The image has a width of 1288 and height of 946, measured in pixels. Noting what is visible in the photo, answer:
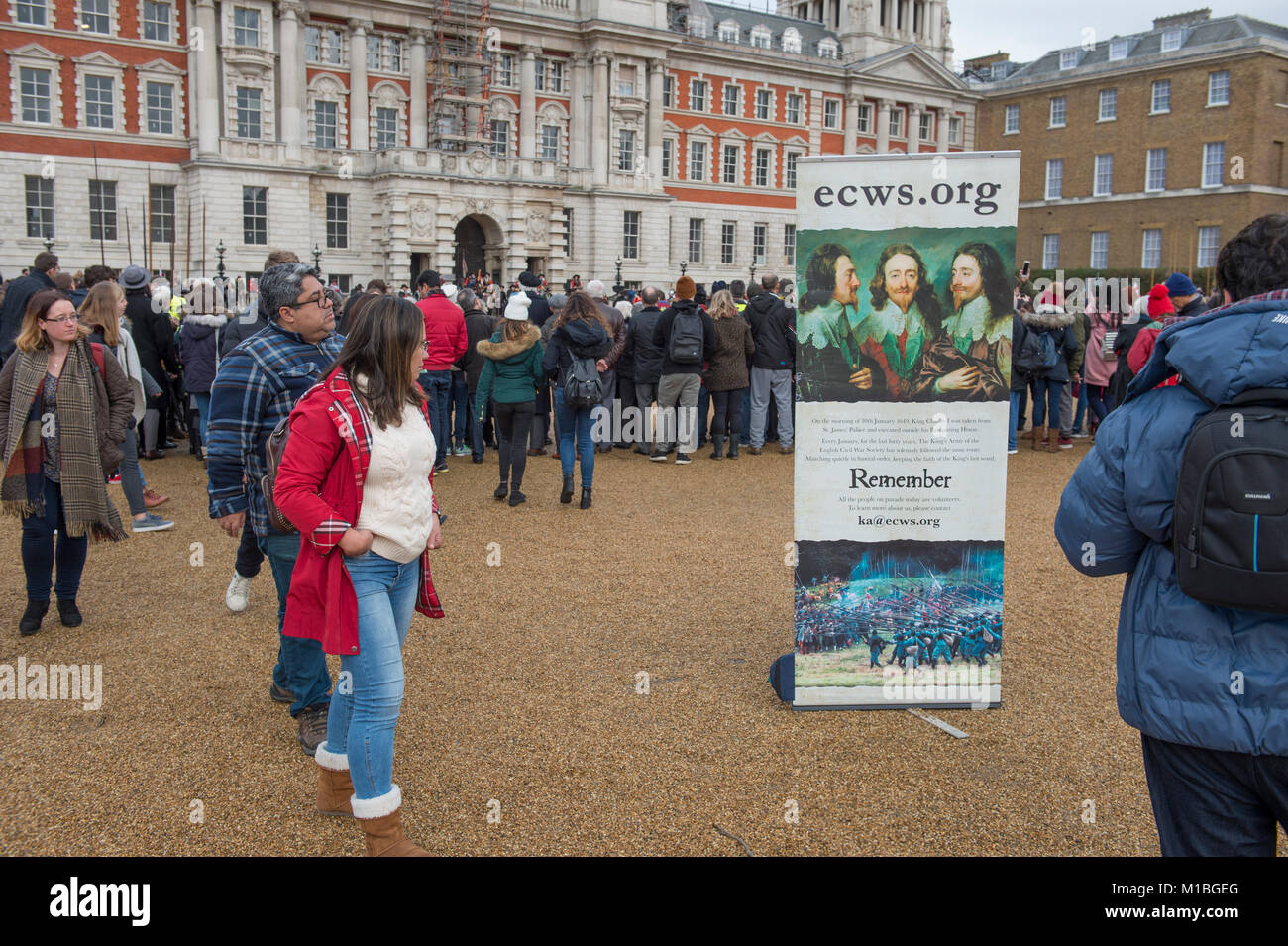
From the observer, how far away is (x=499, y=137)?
4584 cm

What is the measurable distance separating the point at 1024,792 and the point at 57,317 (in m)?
5.38

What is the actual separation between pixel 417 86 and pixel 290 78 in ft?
17.8

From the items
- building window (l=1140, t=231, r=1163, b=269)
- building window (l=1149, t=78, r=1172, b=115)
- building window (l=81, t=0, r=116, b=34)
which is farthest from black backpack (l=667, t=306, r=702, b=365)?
building window (l=1149, t=78, r=1172, b=115)

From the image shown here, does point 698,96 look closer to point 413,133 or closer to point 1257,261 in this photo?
point 413,133

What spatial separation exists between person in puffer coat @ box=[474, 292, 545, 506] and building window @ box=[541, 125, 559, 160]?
38602 millimetres

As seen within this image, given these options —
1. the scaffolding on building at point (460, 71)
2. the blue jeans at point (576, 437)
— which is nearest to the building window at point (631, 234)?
the scaffolding on building at point (460, 71)

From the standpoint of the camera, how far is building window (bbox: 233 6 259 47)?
3838cm

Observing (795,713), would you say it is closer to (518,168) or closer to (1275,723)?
(1275,723)

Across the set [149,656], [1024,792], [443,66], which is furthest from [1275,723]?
[443,66]

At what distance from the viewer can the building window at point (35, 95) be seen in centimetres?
3584

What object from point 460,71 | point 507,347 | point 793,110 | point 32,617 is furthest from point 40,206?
point 32,617

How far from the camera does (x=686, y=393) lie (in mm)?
12141

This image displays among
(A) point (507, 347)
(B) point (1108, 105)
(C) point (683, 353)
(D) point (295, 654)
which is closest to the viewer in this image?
(D) point (295, 654)

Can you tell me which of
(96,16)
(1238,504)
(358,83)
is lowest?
(1238,504)
